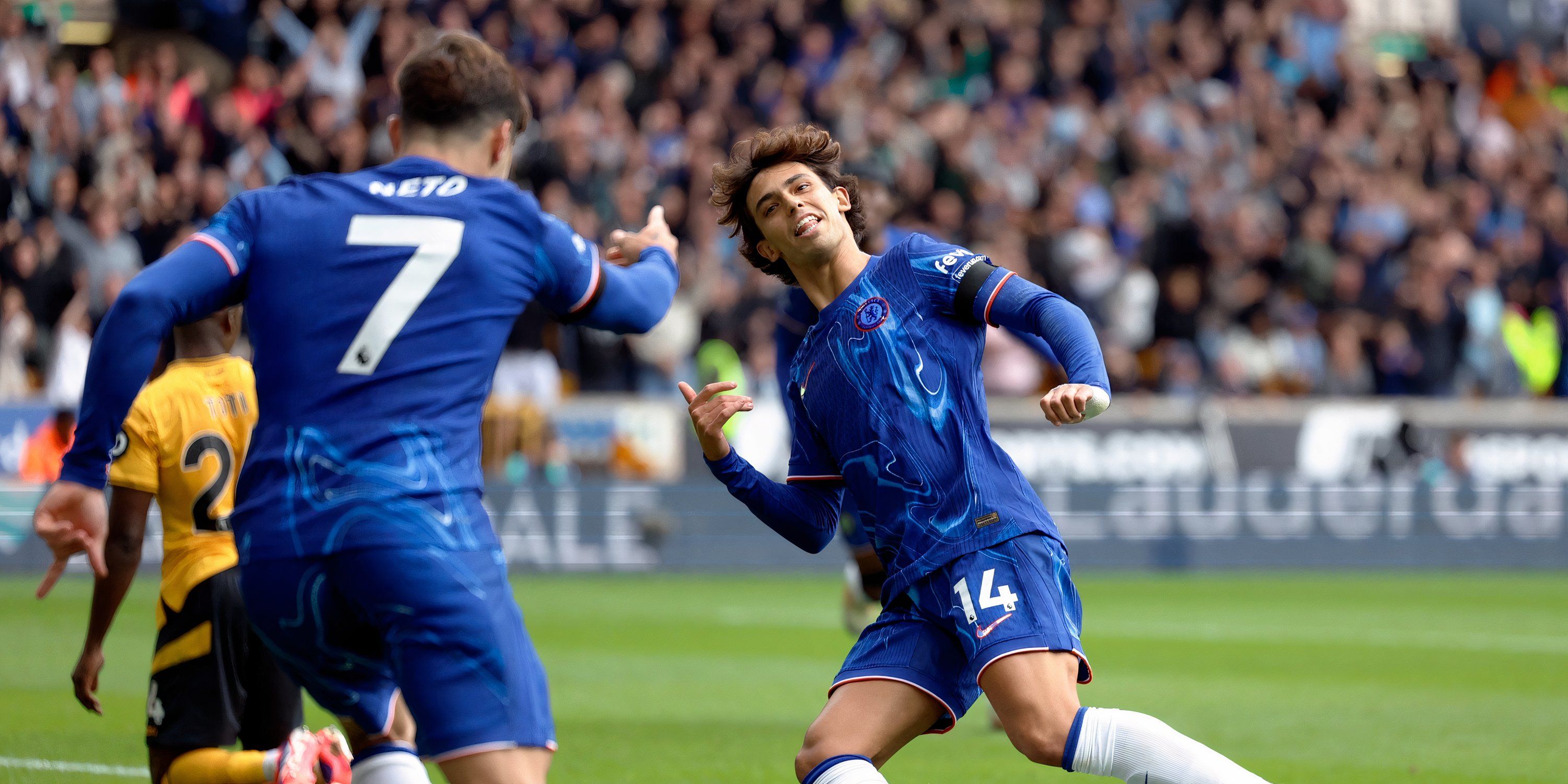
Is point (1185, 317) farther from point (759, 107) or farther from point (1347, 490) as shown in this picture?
point (759, 107)

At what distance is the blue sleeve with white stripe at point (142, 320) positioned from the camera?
335 centimetres

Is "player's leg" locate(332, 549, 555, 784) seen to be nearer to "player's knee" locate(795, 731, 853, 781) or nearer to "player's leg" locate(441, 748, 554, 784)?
"player's leg" locate(441, 748, 554, 784)

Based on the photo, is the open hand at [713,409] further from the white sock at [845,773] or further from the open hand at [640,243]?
the white sock at [845,773]

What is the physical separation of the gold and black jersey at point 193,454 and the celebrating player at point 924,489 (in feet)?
5.20

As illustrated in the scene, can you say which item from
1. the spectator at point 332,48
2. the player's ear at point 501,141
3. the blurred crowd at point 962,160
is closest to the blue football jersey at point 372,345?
the player's ear at point 501,141

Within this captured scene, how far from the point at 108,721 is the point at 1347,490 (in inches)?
501

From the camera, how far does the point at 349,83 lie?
59.6 ft

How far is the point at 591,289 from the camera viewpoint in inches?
143

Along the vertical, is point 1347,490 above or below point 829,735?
below

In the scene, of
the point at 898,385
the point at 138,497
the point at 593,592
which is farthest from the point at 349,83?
the point at 898,385

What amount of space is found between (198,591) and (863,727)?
2.14 metres

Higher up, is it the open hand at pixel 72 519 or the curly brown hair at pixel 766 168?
the curly brown hair at pixel 766 168

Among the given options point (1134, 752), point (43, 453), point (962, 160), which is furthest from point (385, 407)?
point (962, 160)

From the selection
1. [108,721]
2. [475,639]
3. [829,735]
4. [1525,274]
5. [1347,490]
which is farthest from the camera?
[1525,274]
